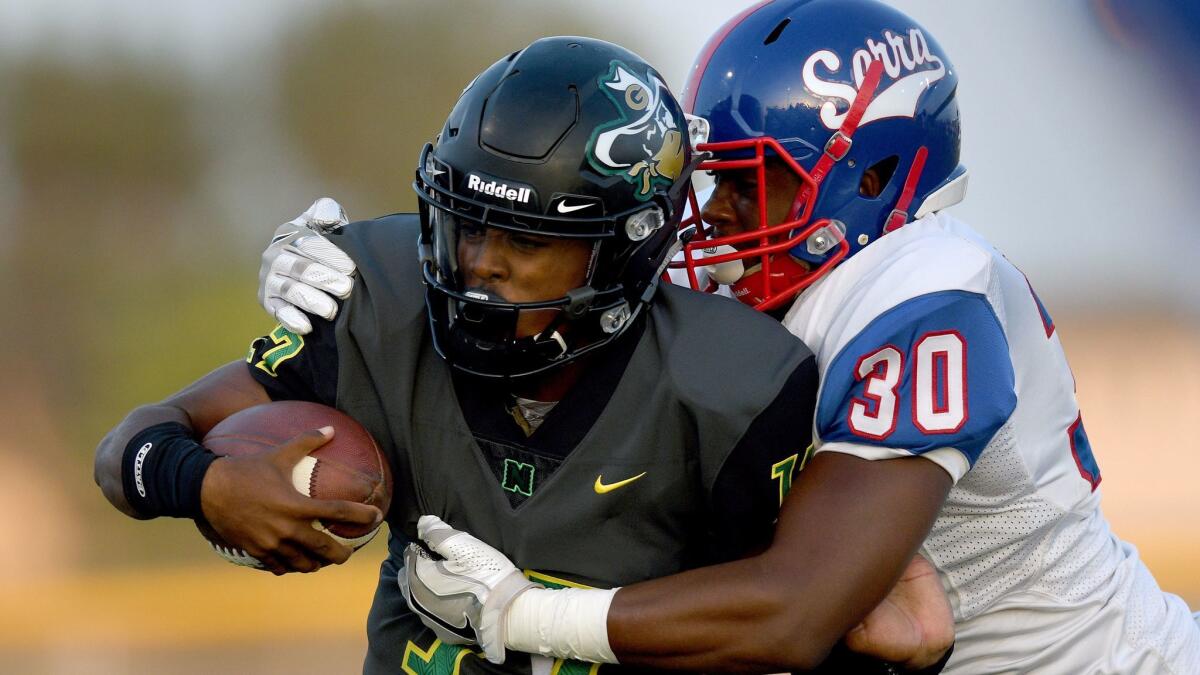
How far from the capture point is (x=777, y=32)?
2.75 m

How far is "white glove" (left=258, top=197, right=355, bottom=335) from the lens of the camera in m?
2.40

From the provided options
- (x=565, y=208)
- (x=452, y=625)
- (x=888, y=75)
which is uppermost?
(x=888, y=75)

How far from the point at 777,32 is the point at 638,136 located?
0.56m

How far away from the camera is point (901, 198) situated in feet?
8.83

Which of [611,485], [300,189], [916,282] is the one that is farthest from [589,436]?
[300,189]

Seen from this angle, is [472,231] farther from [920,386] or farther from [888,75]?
[888,75]

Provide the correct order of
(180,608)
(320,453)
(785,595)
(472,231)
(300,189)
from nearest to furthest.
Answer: (785,595)
(320,453)
(472,231)
(180,608)
(300,189)

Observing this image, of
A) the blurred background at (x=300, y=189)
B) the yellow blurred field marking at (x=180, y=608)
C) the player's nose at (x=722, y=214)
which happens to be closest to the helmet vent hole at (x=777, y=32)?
the player's nose at (x=722, y=214)

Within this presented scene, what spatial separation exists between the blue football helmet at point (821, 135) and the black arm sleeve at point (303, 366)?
2.47 ft

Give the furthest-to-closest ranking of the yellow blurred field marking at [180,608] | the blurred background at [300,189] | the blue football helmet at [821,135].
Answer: the blurred background at [300,189] < the yellow blurred field marking at [180,608] < the blue football helmet at [821,135]

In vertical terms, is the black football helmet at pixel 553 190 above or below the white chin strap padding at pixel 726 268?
above

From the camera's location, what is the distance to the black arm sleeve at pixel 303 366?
95.0 inches

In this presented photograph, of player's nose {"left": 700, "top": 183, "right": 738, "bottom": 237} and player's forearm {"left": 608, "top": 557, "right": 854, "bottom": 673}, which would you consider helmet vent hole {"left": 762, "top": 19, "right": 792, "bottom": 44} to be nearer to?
player's nose {"left": 700, "top": 183, "right": 738, "bottom": 237}

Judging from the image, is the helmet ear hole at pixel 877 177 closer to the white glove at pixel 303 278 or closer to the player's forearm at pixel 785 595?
the player's forearm at pixel 785 595
